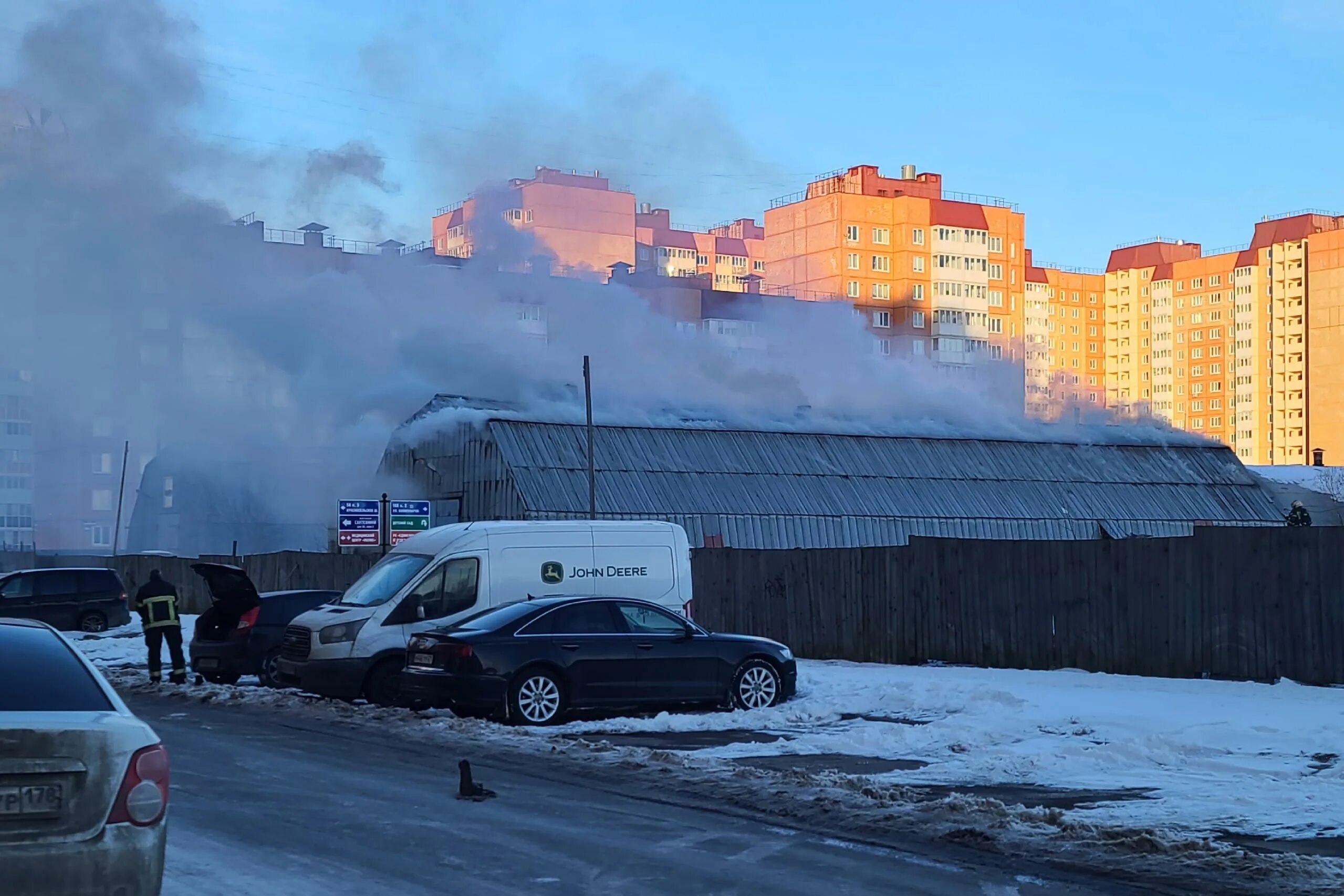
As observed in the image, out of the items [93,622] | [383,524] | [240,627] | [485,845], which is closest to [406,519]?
[383,524]

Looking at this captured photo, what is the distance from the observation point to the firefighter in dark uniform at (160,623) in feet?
71.4

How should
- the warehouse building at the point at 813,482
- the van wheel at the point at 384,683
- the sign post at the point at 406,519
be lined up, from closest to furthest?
the van wheel at the point at 384,683 → the sign post at the point at 406,519 → the warehouse building at the point at 813,482

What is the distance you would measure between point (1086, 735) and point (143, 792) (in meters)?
11.1

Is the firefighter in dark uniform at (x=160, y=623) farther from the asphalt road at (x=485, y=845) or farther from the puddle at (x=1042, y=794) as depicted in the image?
the puddle at (x=1042, y=794)

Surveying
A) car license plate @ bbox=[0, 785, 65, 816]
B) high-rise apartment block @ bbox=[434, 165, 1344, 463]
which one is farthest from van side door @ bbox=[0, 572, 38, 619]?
high-rise apartment block @ bbox=[434, 165, 1344, 463]

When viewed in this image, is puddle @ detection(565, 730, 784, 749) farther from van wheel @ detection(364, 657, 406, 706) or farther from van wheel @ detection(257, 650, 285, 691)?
van wheel @ detection(257, 650, 285, 691)

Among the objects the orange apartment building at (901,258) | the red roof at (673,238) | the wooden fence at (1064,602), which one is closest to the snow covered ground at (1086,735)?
the wooden fence at (1064,602)

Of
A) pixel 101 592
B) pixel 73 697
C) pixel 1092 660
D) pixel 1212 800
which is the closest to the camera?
pixel 73 697

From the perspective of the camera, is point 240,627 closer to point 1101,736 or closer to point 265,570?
point 1101,736

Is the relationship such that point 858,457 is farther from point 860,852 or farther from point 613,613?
point 860,852

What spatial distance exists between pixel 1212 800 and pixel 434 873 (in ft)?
18.7

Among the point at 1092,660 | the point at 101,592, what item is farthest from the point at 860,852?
the point at 101,592

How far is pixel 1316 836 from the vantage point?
31.0ft

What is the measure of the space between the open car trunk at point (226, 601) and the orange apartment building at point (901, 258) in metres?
118
